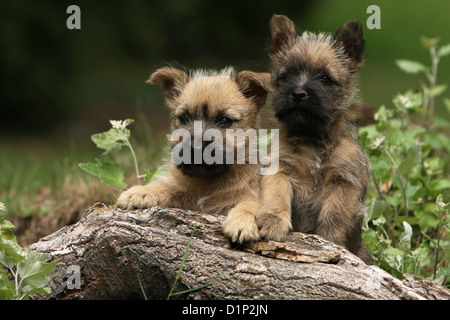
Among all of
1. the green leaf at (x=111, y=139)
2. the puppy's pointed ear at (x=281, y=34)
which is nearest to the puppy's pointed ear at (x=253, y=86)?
the puppy's pointed ear at (x=281, y=34)

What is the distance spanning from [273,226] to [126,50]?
470 inches

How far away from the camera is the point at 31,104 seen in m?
14.2

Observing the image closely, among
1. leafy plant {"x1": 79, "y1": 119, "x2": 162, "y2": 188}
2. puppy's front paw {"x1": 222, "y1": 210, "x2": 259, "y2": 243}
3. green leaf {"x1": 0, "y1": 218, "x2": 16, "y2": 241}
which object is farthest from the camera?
leafy plant {"x1": 79, "y1": 119, "x2": 162, "y2": 188}

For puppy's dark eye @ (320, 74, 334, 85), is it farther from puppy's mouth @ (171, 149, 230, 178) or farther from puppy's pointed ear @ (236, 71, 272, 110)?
puppy's mouth @ (171, 149, 230, 178)

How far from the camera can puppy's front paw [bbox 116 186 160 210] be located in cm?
490

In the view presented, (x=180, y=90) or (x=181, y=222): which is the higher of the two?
(x=180, y=90)

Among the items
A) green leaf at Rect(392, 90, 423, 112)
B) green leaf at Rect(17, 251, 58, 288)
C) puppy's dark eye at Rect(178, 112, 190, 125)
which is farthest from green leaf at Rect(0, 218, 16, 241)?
green leaf at Rect(392, 90, 423, 112)

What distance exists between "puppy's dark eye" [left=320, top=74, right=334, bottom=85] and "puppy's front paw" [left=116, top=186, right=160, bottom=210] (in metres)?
1.61

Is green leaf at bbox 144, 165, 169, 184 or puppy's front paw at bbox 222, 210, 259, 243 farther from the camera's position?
green leaf at bbox 144, 165, 169, 184

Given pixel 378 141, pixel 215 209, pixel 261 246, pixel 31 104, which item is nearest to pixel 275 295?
pixel 261 246

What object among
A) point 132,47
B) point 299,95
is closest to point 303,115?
point 299,95

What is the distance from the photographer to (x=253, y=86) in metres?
5.46

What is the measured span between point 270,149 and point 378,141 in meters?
1.40

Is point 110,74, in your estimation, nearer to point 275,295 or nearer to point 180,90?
point 180,90
